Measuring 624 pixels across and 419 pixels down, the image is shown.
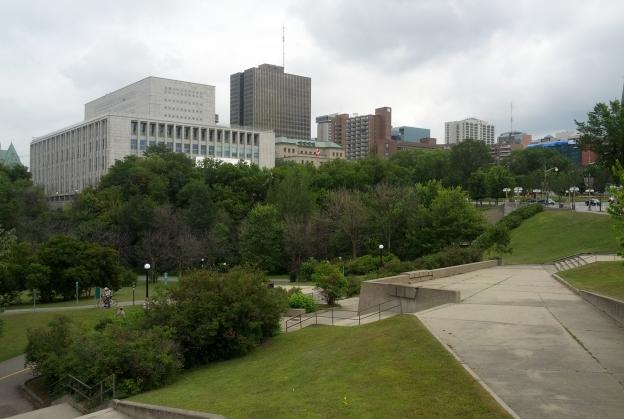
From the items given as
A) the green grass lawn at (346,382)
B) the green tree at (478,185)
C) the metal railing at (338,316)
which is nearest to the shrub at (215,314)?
the green grass lawn at (346,382)

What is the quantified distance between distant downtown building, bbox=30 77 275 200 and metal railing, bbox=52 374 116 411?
89.8 metres

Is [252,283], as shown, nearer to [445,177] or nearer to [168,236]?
[168,236]

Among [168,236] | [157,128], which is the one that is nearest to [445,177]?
[168,236]

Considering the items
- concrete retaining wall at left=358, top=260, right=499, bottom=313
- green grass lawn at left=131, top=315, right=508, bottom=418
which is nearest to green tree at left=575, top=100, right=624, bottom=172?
concrete retaining wall at left=358, top=260, right=499, bottom=313

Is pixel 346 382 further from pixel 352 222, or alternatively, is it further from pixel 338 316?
pixel 352 222

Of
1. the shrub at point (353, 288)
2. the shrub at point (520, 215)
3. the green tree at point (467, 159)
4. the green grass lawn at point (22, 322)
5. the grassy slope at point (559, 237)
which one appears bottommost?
the green grass lawn at point (22, 322)

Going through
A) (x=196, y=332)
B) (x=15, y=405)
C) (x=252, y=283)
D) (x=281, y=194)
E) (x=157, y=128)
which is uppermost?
(x=157, y=128)

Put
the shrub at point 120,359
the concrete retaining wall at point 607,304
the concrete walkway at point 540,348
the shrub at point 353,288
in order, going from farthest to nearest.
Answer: the shrub at point 353,288
the concrete retaining wall at point 607,304
the shrub at point 120,359
the concrete walkway at point 540,348

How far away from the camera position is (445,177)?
3812 inches

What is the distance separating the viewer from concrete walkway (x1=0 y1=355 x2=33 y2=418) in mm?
19016

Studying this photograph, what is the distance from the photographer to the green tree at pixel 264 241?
59.3 meters

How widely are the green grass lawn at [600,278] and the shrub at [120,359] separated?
16.3m

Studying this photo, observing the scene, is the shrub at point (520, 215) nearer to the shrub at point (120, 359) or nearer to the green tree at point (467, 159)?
the green tree at point (467, 159)

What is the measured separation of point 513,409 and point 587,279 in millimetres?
Answer: 20482
